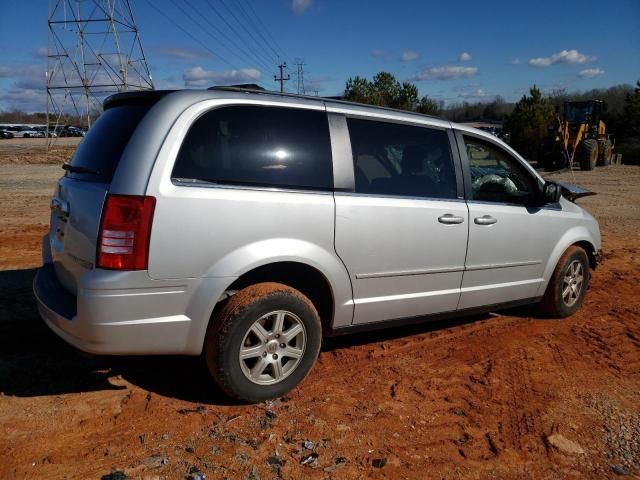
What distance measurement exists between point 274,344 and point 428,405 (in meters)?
1.10

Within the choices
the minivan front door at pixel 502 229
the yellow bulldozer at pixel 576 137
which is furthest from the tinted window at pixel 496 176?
the yellow bulldozer at pixel 576 137

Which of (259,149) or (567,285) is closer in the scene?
(259,149)

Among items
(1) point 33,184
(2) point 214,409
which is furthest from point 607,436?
(1) point 33,184

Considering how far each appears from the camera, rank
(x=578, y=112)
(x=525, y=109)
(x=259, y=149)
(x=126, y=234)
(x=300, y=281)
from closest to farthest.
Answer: (x=126, y=234) → (x=259, y=149) → (x=300, y=281) → (x=578, y=112) → (x=525, y=109)

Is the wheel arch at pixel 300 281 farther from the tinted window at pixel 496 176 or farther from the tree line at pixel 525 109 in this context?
the tree line at pixel 525 109

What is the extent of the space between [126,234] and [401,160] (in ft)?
7.12

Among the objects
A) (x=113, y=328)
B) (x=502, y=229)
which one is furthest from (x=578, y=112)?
(x=113, y=328)

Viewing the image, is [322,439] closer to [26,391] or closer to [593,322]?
[26,391]

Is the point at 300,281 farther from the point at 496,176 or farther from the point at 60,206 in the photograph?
the point at 496,176

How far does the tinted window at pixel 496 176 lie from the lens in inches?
179

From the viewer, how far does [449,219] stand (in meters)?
4.10

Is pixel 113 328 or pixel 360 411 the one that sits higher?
pixel 113 328

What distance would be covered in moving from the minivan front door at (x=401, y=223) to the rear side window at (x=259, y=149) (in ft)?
0.90

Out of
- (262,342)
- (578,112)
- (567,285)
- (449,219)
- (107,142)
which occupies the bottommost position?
(567,285)
